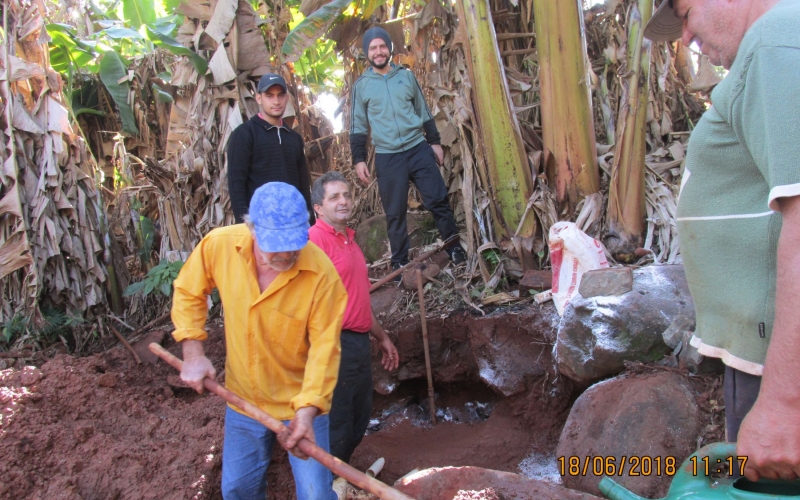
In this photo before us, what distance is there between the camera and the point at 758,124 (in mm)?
1338

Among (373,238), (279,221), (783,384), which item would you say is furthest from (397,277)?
(783,384)

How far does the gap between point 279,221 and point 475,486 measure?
1.38 meters

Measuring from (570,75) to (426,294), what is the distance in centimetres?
221

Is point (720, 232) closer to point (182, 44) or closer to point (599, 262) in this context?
point (599, 262)

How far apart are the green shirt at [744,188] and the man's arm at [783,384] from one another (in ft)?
0.35

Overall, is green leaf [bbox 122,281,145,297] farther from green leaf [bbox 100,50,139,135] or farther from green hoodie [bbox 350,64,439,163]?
green leaf [bbox 100,50,139,135]

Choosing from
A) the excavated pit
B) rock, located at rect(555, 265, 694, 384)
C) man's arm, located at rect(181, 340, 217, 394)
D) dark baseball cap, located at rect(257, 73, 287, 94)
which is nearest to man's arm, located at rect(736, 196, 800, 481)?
man's arm, located at rect(181, 340, 217, 394)

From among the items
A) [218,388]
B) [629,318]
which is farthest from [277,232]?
[629,318]

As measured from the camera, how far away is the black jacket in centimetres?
453

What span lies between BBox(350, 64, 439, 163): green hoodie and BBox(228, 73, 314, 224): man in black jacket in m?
0.90

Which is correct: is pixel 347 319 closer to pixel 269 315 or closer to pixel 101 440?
pixel 269 315

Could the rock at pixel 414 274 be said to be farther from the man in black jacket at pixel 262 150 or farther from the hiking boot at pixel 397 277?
the man in black jacket at pixel 262 150

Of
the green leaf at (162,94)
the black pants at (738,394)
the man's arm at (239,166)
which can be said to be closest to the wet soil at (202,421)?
the black pants at (738,394)

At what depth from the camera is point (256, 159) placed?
15.2ft
